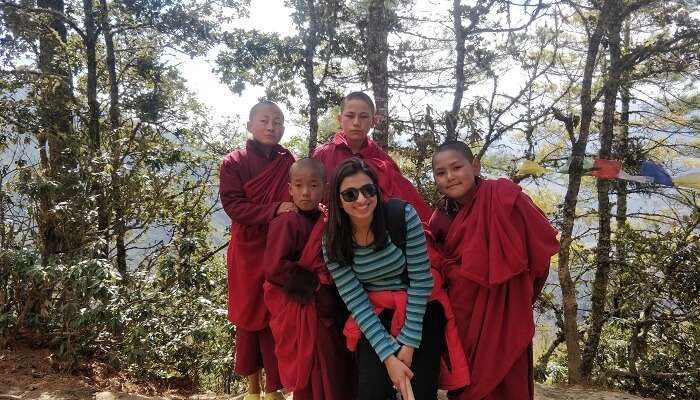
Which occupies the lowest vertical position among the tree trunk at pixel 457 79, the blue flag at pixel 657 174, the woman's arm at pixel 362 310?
the woman's arm at pixel 362 310

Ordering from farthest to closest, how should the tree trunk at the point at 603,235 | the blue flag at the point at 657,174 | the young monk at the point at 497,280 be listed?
the tree trunk at the point at 603,235 → the blue flag at the point at 657,174 → the young monk at the point at 497,280

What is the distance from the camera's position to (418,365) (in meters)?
2.05

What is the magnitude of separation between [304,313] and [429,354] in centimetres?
61

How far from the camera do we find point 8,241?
14.8ft

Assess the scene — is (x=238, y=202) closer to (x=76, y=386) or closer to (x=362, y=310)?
(x=362, y=310)

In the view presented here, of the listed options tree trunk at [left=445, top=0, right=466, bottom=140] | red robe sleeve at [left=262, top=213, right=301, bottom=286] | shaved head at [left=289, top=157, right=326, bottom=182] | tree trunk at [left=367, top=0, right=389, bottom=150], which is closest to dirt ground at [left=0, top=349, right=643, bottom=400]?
red robe sleeve at [left=262, top=213, right=301, bottom=286]

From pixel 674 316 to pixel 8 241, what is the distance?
7.84 meters

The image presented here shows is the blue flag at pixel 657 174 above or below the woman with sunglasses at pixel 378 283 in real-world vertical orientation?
above

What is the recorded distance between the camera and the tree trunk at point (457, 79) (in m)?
5.14

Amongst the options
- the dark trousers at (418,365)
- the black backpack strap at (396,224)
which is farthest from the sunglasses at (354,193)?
the dark trousers at (418,365)

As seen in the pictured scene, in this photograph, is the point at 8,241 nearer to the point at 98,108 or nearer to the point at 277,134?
the point at 98,108

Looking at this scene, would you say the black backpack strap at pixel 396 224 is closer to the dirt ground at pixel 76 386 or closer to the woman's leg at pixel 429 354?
the woman's leg at pixel 429 354

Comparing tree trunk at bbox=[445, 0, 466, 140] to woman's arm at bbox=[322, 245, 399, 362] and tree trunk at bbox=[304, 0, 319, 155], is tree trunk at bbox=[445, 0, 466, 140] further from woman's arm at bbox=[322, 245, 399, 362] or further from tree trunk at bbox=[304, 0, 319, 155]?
woman's arm at bbox=[322, 245, 399, 362]

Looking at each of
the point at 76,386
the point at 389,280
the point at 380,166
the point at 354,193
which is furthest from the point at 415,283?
the point at 76,386
